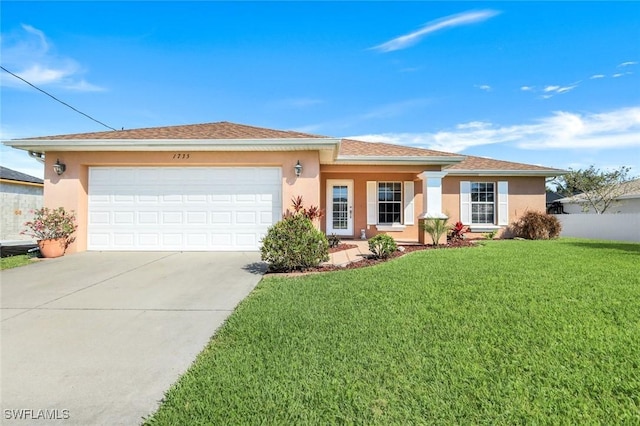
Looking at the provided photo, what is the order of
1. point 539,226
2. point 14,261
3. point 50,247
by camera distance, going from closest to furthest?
point 14,261, point 50,247, point 539,226

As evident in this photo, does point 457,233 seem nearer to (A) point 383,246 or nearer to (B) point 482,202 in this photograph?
(B) point 482,202

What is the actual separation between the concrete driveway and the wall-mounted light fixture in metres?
3.47

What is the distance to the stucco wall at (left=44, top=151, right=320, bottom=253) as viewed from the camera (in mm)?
9867

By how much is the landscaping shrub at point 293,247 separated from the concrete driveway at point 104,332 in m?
0.62

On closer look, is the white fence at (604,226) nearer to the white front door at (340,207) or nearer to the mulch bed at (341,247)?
the white front door at (340,207)

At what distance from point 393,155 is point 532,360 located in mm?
10377

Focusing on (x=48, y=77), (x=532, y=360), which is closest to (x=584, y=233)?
(x=532, y=360)

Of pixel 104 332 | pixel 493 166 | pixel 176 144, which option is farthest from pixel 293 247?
pixel 493 166

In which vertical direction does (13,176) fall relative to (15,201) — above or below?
above

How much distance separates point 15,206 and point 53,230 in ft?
25.7

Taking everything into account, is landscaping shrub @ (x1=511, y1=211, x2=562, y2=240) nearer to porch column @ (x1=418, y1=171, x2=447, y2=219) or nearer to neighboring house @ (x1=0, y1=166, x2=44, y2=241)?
porch column @ (x1=418, y1=171, x2=447, y2=219)

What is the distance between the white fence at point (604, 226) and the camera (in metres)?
14.9

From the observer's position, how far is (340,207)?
14.0m

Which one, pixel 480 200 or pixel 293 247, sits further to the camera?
pixel 480 200
